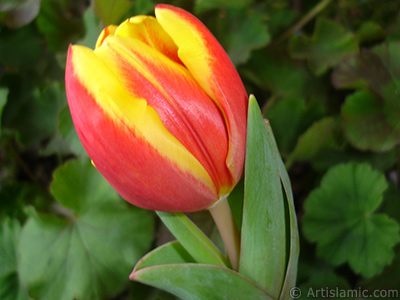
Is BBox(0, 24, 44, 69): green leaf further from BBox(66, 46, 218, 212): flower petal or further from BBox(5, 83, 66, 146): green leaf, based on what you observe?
BBox(66, 46, 218, 212): flower petal

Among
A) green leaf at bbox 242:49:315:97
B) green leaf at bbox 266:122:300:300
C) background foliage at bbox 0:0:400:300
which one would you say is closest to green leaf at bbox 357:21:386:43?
background foliage at bbox 0:0:400:300

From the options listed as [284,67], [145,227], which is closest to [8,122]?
[145,227]

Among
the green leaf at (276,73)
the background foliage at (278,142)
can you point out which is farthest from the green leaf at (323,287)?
the green leaf at (276,73)

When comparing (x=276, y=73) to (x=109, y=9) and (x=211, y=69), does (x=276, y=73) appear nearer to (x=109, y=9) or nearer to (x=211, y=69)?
(x=109, y=9)

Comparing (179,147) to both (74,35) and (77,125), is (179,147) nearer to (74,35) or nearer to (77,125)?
(77,125)

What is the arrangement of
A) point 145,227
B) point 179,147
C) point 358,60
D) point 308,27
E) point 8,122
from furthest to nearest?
point 308,27
point 8,122
point 358,60
point 145,227
point 179,147

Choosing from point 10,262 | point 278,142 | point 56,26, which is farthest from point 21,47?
point 278,142
